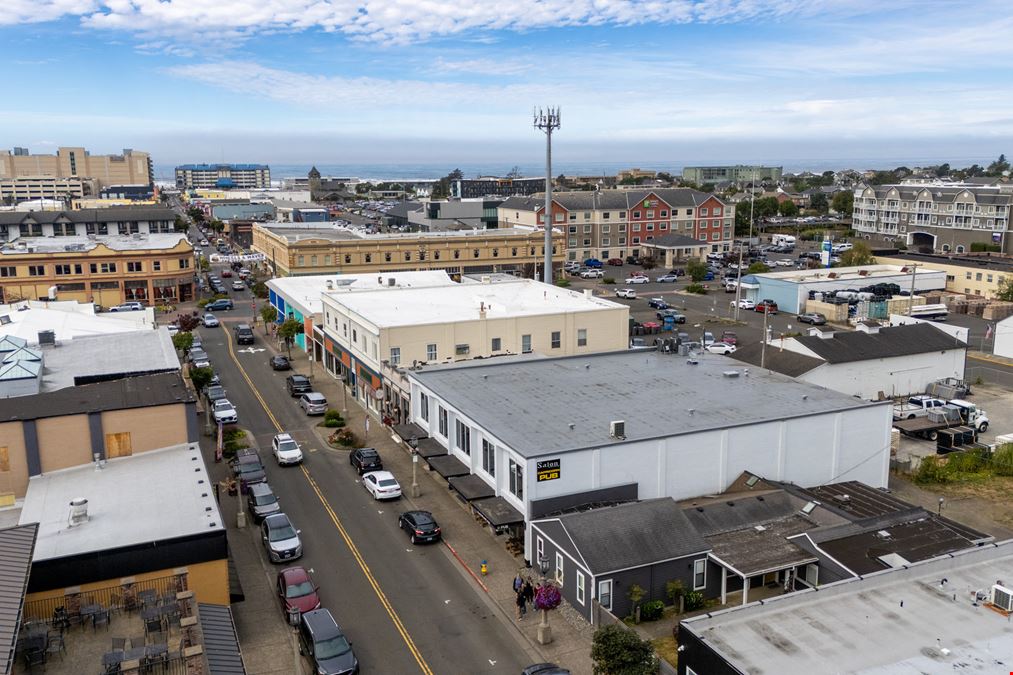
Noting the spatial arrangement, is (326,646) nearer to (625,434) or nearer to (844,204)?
(625,434)

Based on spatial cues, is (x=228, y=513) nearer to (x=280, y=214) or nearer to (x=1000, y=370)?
(x=1000, y=370)

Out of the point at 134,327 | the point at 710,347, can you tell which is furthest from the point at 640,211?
the point at 134,327

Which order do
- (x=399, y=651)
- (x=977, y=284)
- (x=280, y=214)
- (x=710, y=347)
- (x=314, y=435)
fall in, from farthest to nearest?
(x=280, y=214) → (x=977, y=284) → (x=710, y=347) → (x=314, y=435) → (x=399, y=651)

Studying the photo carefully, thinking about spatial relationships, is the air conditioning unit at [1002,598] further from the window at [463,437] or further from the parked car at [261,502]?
the parked car at [261,502]

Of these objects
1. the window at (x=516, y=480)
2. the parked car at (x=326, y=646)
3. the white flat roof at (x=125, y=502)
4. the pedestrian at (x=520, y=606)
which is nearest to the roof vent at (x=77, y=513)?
the white flat roof at (x=125, y=502)

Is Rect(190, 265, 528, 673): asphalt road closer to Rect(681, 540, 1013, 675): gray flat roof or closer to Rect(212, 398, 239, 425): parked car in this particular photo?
Rect(212, 398, 239, 425): parked car

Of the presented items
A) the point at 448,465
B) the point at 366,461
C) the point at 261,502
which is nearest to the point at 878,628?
the point at 448,465
